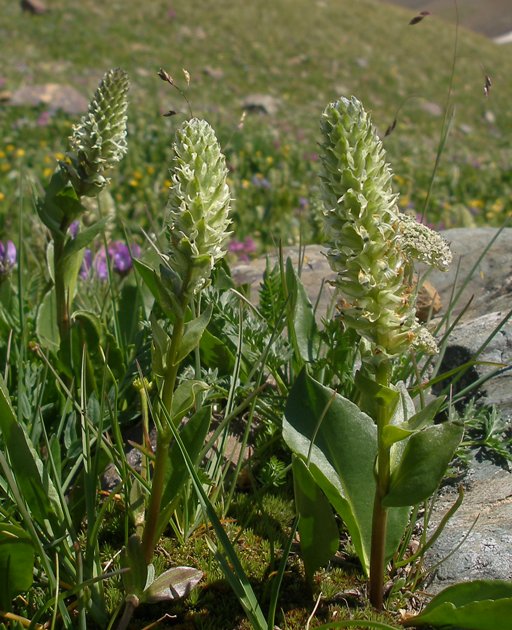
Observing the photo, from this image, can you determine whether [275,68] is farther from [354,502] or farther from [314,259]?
[354,502]

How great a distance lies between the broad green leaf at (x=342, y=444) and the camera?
6.04ft

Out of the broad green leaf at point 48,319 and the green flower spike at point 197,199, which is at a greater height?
the green flower spike at point 197,199

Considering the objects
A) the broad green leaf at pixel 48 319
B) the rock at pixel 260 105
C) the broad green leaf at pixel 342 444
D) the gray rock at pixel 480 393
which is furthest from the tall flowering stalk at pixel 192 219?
the rock at pixel 260 105

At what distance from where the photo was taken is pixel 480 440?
89.6 inches

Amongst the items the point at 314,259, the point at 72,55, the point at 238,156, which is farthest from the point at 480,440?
the point at 72,55

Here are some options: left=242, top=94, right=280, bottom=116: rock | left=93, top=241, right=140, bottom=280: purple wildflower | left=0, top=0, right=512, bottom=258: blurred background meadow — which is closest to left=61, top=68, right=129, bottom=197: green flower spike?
left=93, top=241, right=140, bottom=280: purple wildflower

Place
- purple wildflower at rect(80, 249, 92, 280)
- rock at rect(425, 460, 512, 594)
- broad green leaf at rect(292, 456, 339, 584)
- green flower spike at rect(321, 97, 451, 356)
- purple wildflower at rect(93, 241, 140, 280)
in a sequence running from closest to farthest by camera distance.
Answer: green flower spike at rect(321, 97, 451, 356) → broad green leaf at rect(292, 456, 339, 584) → rock at rect(425, 460, 512, 594) → purple wildflower at rect(80, 249, 92, 280) → purple wildflower at rect(93, 241, 140, 280)

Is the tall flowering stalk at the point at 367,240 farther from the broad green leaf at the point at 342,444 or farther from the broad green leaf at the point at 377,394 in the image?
the broad green leaf at the point at 342,444

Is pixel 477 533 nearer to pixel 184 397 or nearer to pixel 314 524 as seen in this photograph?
pixel 314 524

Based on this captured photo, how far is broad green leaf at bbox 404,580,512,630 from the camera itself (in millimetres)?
1552

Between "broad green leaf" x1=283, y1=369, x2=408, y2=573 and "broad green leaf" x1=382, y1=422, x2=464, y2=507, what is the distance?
0.22 meters

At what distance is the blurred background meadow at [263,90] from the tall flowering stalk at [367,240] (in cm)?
301

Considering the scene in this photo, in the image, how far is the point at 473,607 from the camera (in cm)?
158

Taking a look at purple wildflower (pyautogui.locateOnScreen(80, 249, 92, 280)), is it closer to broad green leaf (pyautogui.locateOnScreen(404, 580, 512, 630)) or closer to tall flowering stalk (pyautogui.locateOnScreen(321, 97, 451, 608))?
tall flowering stalk (pyautogui.locateOnScreen(321, 97, 451, 608))
